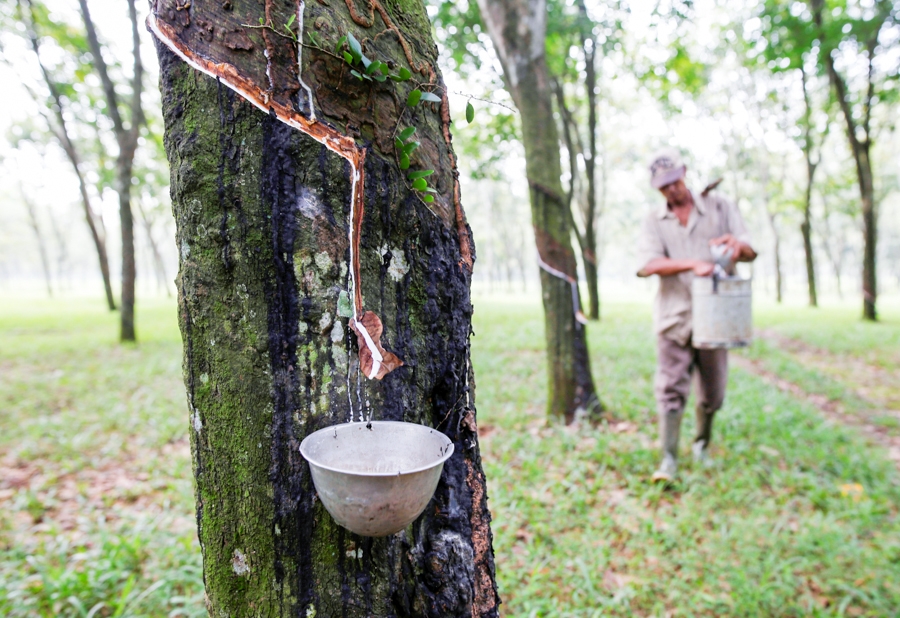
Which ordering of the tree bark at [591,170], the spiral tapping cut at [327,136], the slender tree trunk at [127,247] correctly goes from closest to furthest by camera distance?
the spiral tapping cut at [327,136], the slender tree trunk at [127,247], the tree bark at [591,170]

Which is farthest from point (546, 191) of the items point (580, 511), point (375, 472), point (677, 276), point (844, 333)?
point (844, 333)

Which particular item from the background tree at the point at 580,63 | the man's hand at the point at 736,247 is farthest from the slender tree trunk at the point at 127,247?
the man's hand at the point at 736,247

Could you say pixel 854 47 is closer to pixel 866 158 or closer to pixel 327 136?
pixel 866 158

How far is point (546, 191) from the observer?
414 centimetres

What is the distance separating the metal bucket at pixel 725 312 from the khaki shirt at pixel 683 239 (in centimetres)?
24

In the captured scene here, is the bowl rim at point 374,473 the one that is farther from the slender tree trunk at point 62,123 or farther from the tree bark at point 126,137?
the slender tree trunk at point 62,123

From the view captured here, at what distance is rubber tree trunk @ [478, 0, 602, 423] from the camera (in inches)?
162

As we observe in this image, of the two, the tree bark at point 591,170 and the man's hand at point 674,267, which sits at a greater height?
the tree bark at point 591,170

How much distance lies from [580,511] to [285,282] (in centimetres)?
258

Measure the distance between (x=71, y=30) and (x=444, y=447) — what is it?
12.2 metres

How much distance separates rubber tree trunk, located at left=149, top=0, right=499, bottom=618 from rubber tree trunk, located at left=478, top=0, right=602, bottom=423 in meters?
3.20

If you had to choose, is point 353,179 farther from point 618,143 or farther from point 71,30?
point 618,143

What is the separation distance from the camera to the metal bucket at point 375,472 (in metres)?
0.81

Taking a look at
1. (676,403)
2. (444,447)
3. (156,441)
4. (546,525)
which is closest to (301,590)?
(444,447)
